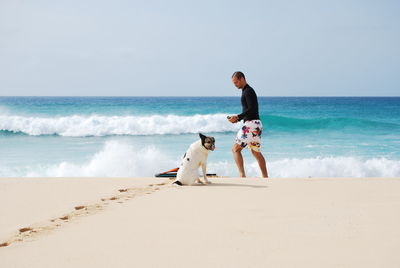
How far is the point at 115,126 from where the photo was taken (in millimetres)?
23875

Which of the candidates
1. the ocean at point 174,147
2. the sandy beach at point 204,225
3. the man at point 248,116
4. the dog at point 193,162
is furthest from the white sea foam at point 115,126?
the sandy beach at point 204,225

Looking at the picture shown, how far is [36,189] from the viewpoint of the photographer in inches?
236

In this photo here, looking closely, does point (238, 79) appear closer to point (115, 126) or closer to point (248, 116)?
point (248, 116)

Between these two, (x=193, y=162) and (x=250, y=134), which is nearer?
(x=193, y=162)

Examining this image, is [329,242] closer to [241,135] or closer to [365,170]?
[241,135]

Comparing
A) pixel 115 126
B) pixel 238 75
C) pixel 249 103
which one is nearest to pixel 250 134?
pixel 249 103

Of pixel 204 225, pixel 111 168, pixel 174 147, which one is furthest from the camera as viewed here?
pixel 174 147

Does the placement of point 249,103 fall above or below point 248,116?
above

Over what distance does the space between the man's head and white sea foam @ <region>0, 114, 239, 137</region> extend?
15666 millimetres

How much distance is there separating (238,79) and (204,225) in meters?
3.43

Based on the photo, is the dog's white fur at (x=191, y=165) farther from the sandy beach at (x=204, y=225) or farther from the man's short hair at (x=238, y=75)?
the man's short hair at (x=238, y=75)

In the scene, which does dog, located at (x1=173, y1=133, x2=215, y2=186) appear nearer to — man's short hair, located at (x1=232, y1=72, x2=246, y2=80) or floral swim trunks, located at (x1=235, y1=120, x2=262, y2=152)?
floral swim trunks, located at (x1=235, y1=120, x2=262, y2=152)

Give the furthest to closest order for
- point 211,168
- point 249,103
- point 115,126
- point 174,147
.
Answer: point 115,126 < point 174,147 < point 211,168 < point 249,103

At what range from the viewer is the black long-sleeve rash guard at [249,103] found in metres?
6.69
